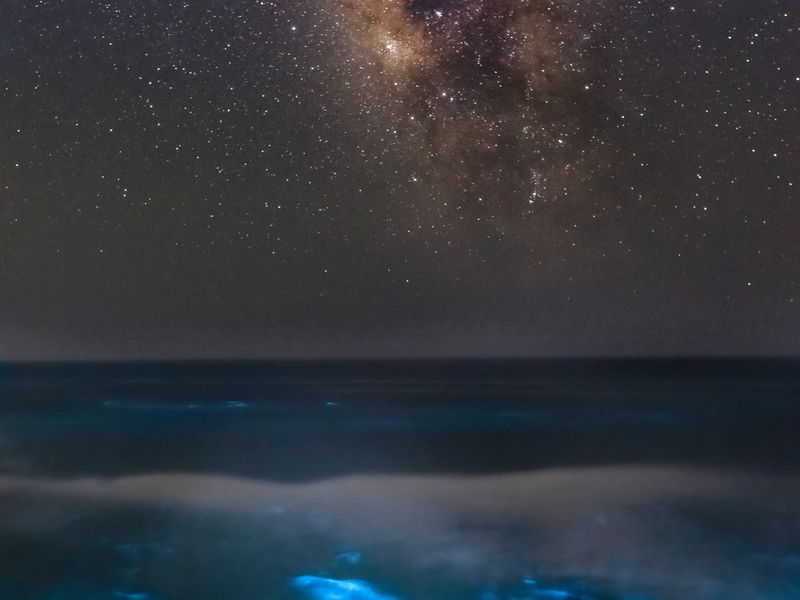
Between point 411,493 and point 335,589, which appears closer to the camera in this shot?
point 335,589

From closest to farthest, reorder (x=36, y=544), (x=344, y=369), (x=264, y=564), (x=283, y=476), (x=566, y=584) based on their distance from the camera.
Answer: (x=566, y=584), (x=264, y=564), (x=36, y=544), (x=283, y=476), (x=344, y=369)

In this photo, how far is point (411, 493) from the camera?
2.35 meters

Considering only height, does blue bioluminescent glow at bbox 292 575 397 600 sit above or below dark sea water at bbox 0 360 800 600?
below

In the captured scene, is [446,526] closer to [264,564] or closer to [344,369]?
[264,564]

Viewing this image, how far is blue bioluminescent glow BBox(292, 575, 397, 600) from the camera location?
1.64m

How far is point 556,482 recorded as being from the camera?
2.37 meters

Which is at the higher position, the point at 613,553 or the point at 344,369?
the point at 344,369

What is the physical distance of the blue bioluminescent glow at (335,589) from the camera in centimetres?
164

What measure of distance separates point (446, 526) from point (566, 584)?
46cm

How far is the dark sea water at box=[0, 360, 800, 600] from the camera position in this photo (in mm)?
1715

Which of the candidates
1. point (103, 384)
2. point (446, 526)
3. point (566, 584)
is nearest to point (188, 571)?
point (446, 526)

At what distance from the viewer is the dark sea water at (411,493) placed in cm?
171

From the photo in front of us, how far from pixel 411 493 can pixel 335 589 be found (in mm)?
685

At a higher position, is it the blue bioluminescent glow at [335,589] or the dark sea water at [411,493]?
the dark sea water at [411,493]
